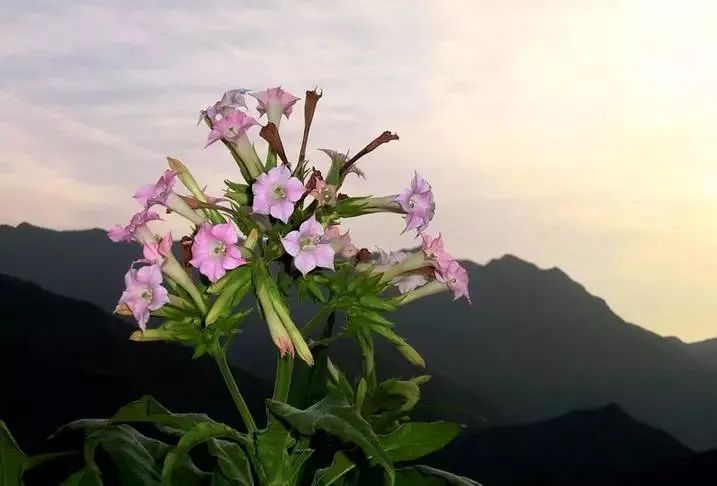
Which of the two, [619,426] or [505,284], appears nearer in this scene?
[619,426]

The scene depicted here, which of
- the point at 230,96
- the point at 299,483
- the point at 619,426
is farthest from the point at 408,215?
the point at 619,426

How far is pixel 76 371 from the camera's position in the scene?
6322cm

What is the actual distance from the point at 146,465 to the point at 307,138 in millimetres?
1589

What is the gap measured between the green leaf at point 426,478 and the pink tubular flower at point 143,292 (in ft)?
4.53

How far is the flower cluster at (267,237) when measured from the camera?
3596mm

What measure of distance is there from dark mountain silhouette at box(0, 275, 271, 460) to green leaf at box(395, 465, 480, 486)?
43453 mm

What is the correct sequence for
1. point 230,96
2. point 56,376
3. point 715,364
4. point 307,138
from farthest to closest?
point 715,364
point 56,376
point 230,96
point 307,138

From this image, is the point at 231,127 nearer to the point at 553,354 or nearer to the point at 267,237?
the point at 267,237

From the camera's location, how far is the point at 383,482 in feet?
14.2

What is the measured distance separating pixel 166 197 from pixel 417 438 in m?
1.33

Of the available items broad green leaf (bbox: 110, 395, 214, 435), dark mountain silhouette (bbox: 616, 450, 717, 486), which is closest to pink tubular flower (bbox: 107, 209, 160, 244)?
broad green leaf (bbox: 110, 395, 214, 435)

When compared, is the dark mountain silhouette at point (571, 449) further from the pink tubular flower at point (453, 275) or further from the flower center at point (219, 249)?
the flower center at point (219, 249)

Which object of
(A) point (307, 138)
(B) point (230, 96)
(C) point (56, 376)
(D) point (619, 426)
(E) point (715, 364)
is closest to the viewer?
(A) point (307, 138)

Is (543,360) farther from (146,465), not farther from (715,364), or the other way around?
(146,465)
